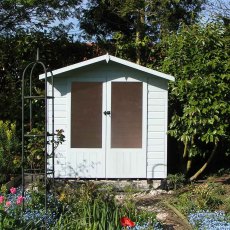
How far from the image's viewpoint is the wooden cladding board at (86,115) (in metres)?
9.50

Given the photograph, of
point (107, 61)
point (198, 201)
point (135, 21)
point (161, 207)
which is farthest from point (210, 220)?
point (135, 21)

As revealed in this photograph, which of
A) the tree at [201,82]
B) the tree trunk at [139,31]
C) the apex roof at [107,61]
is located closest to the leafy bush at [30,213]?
the apex roof at [107,61]

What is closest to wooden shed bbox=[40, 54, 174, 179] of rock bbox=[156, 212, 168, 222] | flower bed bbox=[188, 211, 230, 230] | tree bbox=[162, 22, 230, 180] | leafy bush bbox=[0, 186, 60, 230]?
tree bbox=[162, 22, 230, 180]

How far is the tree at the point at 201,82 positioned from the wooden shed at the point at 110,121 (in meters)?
0.55

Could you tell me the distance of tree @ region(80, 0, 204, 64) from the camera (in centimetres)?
1220

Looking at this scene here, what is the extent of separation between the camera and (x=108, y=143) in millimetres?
9484

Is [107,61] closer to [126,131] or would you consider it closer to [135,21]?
[126,131]

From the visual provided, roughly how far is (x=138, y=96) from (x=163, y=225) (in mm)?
3325

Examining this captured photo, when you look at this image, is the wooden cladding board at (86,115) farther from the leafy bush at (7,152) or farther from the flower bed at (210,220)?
the flower bed at (210,220)

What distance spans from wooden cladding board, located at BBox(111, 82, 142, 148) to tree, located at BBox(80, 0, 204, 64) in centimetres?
302

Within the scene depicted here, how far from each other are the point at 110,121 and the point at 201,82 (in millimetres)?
1866

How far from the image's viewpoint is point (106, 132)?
948cm

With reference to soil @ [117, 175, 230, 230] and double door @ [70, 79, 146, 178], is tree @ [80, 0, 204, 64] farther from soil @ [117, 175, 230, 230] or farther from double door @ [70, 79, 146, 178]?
soil @ [117, 175, 230, 230]

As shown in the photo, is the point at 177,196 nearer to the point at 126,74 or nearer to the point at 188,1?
the point at 126,74
